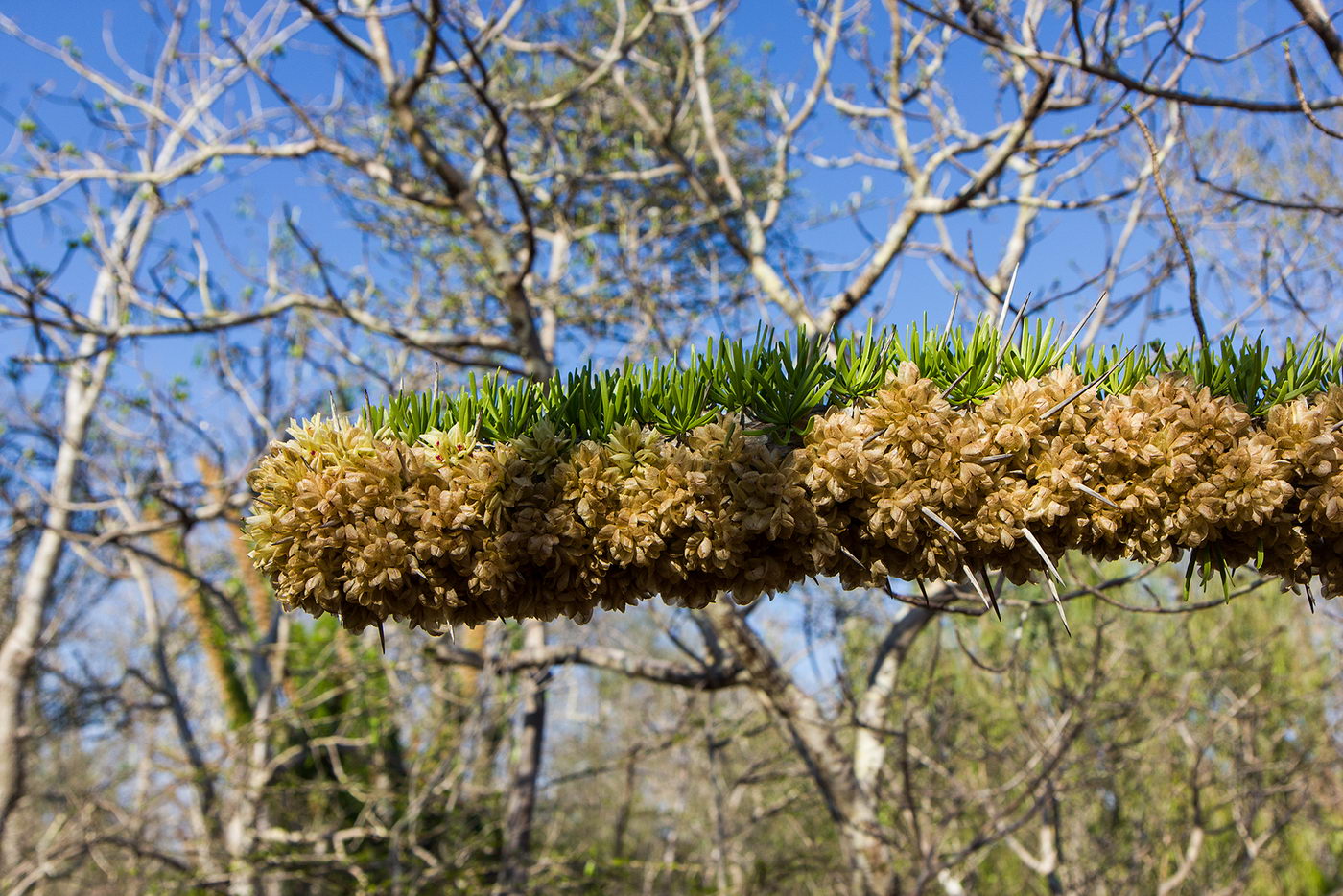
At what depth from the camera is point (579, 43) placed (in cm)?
685

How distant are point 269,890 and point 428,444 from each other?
5610mm

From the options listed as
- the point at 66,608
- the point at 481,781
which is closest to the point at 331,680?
the point at 481,781

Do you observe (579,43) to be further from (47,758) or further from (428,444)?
(47,758)

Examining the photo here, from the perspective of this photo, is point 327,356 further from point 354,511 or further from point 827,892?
point 354,511

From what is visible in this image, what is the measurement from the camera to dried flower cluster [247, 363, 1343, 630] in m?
1.30

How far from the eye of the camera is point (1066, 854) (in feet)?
20.4

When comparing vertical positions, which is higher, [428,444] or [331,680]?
[331,680]

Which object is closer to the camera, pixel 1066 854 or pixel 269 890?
pixel 269 890

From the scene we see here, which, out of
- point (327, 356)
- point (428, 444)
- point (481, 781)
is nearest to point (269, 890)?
point (481, 781)

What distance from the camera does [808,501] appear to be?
132cm

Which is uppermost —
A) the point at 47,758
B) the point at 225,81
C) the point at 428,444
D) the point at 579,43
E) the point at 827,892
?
the point at 225,81

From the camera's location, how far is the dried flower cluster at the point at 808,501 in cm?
130

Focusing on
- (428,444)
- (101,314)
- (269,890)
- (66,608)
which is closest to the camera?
(428,444)

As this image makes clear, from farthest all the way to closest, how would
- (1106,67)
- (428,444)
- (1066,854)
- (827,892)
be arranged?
(827,892) → (1066,854) → (1106,67) → (428,444)
